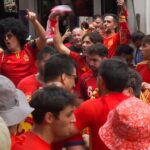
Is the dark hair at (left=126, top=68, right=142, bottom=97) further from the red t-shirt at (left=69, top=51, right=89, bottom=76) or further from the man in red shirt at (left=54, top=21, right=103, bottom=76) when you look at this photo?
the red t-shirt at (left=69, top=51, right=89, bottom=76)

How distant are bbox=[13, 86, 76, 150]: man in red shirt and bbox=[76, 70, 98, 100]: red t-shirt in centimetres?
196

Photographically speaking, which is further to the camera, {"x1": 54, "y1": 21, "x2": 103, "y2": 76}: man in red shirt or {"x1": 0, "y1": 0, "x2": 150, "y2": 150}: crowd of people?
{"x1": 54, "y1": 21, "x2": 103, "y2": 76}: man in red shirt

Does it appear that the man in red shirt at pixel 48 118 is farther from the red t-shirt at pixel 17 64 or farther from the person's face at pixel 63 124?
the red t-shirt at pixel 17 64

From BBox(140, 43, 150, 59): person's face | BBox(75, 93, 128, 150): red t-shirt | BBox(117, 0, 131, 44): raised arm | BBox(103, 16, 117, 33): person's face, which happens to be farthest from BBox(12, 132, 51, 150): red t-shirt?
BBox(103, 16, 117, 33): person's face

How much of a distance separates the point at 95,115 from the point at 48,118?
0.59 m

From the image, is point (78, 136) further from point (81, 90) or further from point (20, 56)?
point (20, 56)

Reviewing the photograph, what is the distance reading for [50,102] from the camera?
3461 mm

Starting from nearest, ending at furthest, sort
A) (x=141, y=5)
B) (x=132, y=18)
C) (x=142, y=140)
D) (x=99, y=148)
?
(x=142, y=140)
(x=99, y=148)
(x=132, y=18)
(x=141, y=5)

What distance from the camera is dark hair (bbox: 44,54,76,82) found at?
4.40 meters

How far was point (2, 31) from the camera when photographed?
21.9ft

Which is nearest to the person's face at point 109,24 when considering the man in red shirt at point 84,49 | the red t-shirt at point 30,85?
the man in red shirt at point 84,49

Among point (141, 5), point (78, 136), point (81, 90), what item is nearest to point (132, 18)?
point (141, 5)

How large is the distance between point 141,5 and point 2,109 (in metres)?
7.89

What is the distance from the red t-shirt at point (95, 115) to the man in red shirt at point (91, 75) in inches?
48.9
